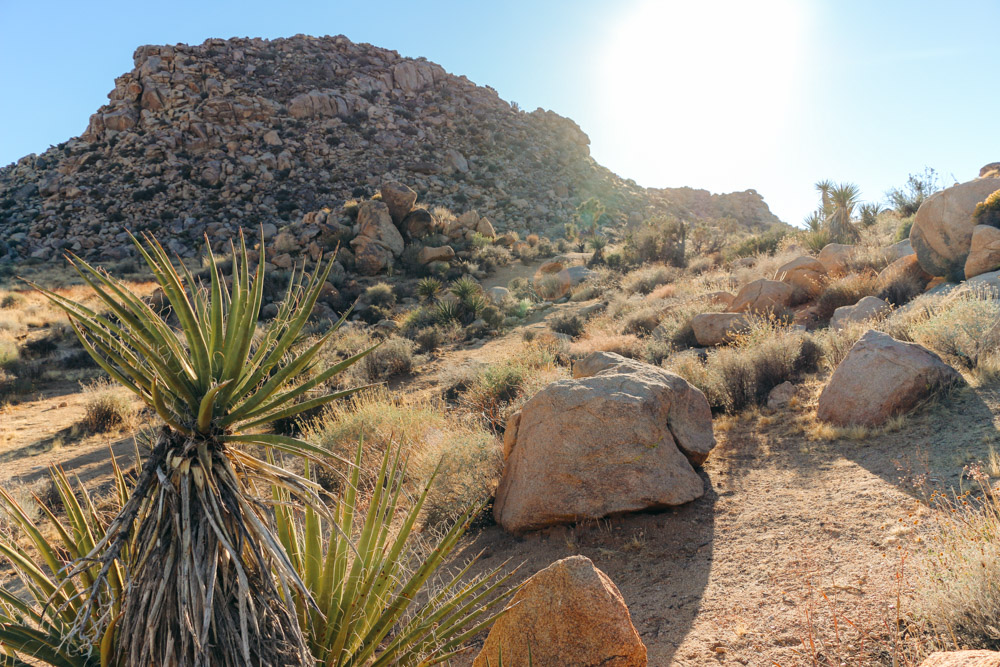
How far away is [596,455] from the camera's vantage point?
4.75m

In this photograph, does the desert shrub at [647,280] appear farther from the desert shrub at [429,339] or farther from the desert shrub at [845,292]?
the desert shrub at [845,292]

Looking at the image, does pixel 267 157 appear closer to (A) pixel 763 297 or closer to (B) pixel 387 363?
(B) pixel 387 363

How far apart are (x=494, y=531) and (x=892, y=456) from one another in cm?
360

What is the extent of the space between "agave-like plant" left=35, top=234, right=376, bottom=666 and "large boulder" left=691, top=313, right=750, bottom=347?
856 centimetres

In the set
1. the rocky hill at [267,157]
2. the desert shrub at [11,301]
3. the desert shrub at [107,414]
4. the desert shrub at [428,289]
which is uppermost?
the rocky hill at [267,157]

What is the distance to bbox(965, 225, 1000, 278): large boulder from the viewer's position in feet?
26.7

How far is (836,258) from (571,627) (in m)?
11.9

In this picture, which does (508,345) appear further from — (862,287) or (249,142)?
(249,142)

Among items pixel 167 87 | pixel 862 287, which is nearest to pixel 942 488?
pixel 862 287

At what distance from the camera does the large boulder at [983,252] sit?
8.12m

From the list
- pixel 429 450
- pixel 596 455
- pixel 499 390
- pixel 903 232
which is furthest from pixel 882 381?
pixel 903 232

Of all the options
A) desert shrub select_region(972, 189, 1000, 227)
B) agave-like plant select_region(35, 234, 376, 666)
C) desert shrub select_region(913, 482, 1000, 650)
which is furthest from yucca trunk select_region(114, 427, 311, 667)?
desert shrub select_region(972, 189, 1000, 227)

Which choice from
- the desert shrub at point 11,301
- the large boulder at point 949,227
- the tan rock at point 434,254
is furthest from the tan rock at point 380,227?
the large boulder at point 949,227

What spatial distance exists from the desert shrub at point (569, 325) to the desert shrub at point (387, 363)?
13.1ft
